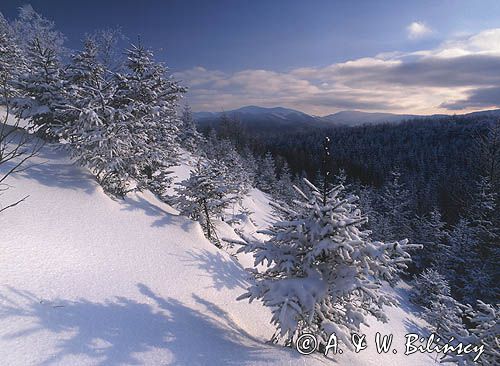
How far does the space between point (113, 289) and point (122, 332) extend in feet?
6.32

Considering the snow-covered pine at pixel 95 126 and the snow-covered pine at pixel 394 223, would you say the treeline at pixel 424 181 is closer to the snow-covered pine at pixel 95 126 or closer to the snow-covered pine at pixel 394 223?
the snow-covered pine at pixel 394 223

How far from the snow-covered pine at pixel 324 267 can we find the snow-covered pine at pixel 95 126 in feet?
29.4

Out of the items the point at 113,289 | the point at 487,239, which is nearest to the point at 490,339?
the point at 113,289

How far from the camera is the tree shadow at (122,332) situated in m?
5.98

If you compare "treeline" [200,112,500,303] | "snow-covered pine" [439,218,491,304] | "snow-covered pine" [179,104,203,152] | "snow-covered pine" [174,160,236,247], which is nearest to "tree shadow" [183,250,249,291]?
"snow-covered pine" [174,160,236,247]

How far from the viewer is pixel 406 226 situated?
38406 mm

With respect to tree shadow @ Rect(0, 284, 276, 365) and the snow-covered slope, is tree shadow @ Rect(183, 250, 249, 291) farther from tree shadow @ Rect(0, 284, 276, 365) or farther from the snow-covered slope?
tree shadow @ Rect(0, 284, 276, 365)

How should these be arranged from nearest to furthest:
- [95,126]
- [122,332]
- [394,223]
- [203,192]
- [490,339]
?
[122,332]
[490,339]
[95,126]
[203,192]
[394,223]

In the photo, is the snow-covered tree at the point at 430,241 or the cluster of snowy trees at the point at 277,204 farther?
the snow-covered tree at the point at 430,241

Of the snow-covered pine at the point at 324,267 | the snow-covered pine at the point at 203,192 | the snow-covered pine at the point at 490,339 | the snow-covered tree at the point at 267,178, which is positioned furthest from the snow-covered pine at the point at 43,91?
the snow-covered tree at the point at 267,178

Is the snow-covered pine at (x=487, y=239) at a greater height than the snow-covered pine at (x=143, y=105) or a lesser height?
lesser

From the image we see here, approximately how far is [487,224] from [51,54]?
3386cm

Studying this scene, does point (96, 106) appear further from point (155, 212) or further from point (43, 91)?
point (155, 212)

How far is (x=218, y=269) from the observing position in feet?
40.4
